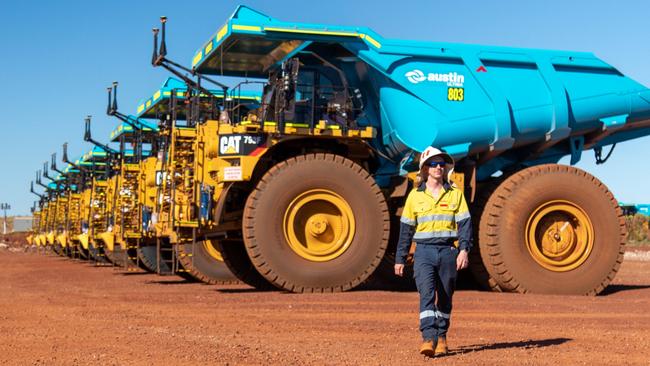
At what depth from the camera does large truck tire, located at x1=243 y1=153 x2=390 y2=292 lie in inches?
498

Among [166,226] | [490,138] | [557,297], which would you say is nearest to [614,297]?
[557,297]

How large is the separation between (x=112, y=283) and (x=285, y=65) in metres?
6.01

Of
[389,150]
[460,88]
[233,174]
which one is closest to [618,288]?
[460,88]

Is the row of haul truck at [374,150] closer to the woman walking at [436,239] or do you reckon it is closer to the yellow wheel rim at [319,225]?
the yellow wheel rim at [319,225]

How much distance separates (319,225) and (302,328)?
153 inches

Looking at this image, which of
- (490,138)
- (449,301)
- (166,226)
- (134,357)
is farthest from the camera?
(166,226)

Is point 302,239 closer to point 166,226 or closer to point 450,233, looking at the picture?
point 166,226

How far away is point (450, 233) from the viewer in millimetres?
7707

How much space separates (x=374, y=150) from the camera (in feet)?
45.3

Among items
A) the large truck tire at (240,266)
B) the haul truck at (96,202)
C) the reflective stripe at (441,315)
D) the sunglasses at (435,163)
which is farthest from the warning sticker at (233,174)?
the haul truck at (96,202)

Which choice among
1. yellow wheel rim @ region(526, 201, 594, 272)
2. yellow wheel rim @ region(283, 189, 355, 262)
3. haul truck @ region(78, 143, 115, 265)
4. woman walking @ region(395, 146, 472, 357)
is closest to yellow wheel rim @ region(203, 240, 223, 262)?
yellow wheel rim @ region(283, 189, 355, 262)

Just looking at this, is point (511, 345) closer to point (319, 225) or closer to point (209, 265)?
point (319, 225)

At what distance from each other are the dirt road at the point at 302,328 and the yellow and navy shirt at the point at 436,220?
0.84 meters

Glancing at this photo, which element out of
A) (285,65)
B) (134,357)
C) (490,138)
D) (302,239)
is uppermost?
(285,65)
